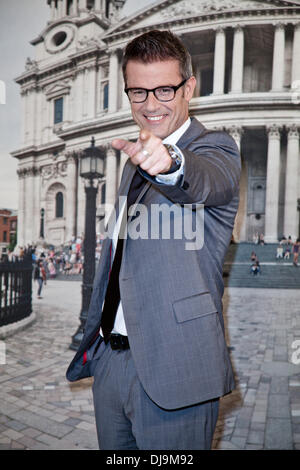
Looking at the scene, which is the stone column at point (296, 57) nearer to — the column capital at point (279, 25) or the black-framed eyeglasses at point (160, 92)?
the column capital at point (279, 25)

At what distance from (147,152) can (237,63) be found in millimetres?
3135

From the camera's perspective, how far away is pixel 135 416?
124 cm

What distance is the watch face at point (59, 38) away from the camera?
3.68m

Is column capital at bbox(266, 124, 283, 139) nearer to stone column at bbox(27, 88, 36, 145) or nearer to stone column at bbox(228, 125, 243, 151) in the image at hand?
stone column at bbox(228, 125, 243, 151)

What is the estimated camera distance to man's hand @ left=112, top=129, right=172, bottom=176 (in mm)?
794

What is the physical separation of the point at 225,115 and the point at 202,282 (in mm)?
2760

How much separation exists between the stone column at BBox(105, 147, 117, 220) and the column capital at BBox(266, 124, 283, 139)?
1626 mm

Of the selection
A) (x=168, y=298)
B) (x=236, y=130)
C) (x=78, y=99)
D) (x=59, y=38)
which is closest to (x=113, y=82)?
(x=78, y=99)

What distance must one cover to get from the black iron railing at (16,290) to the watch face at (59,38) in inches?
94.5

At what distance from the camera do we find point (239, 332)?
3695 mm

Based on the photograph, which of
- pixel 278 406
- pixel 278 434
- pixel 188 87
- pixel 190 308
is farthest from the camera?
pixel 278 406

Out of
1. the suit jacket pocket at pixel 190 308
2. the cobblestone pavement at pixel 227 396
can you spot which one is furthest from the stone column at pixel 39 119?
the suit jacket pocket at pixel 190 308

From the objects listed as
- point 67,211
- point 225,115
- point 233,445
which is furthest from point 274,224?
point 67,211

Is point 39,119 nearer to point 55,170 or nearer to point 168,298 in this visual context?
point 55,170
